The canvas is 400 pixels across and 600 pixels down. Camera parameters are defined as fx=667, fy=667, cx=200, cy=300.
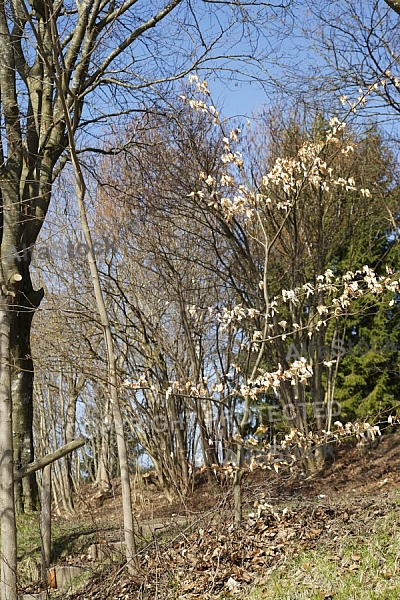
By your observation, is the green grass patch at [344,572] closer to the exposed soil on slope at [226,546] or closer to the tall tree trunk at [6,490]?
the exposed soil on slope at [226,546]

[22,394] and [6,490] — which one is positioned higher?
[22,394]

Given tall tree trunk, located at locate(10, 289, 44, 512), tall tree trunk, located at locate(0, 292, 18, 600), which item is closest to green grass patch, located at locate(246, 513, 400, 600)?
tall tree trunk, located at locate(0, 292, 18, 600)

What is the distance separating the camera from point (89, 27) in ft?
25.5

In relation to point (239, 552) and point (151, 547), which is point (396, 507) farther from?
point (151, 547)


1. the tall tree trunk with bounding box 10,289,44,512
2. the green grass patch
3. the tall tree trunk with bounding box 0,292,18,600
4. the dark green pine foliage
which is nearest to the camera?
the green grass patch

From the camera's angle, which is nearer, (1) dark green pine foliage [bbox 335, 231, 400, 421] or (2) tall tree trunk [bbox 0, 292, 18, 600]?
(2) tall tree trunk [bbox 0, 292, 18, 600]

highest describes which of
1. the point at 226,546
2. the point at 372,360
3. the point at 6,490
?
the point at 372,360

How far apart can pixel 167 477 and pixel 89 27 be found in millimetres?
7057

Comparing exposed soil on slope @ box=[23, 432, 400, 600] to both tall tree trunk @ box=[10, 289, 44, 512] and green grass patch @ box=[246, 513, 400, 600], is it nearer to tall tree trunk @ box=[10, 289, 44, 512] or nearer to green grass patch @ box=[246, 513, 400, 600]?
green grass patch @ box=[246, 513, 400, 600]

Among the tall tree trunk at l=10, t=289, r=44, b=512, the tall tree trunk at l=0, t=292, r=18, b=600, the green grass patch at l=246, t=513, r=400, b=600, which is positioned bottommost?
the green grass patch at l=246, t=513, r=400, b=600

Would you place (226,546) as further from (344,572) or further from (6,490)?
(6,490)

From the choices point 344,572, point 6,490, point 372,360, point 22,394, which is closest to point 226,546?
point 344,572

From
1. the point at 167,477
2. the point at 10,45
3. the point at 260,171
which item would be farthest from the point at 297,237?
the point at 10,45

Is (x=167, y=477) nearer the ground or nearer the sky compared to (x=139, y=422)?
nearer the ground
